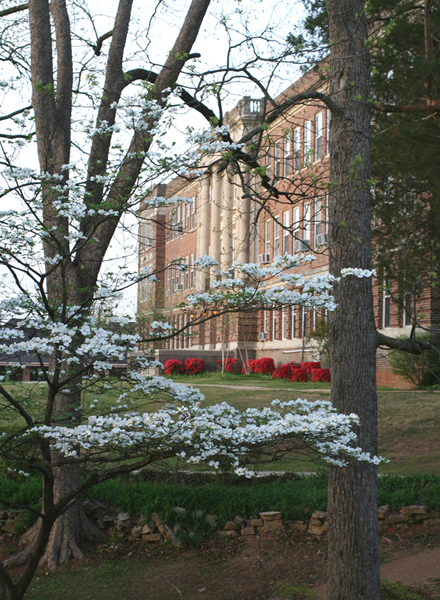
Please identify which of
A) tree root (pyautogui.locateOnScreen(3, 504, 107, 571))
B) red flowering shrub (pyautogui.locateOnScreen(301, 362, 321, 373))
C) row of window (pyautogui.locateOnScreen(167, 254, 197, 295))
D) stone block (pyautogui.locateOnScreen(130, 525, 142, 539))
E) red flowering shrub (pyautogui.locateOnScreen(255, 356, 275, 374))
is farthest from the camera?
row of window (pyautogui.locateOnScreen(167, 254, 197, 295))

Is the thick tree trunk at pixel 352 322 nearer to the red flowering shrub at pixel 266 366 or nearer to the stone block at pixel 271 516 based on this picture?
the stone block at pixel 271 516

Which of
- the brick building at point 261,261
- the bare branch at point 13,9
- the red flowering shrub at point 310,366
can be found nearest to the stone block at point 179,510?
the bare branch at point 13,9

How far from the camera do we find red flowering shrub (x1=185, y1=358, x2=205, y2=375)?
29625mm

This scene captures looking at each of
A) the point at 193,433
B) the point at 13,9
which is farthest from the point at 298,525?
the point at 13,9

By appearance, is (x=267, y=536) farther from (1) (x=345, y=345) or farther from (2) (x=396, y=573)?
(1) (x=345, y=345)

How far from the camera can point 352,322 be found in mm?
5598

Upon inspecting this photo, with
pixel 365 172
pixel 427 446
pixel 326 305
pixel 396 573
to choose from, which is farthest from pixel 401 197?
pixel 326 305

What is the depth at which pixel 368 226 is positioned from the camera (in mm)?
5863

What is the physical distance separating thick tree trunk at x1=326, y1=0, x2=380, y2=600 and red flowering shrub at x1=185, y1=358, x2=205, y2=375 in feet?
79.3

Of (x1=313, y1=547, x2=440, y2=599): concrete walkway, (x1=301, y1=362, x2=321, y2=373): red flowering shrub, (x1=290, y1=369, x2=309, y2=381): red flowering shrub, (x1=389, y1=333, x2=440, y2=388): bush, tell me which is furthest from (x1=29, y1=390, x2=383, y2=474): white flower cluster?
(x1=301, y1=362, x2=321, y2=373): red flowering shrub

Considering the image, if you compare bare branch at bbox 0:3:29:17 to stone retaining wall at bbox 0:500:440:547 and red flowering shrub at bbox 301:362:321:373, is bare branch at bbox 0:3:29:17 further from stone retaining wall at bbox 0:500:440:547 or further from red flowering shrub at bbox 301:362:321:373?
red flowering shrub at bbox 301:362:321:373

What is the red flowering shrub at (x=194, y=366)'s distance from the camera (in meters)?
29.6

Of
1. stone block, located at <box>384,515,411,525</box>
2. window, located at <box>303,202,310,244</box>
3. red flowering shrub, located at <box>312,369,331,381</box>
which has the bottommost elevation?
stone block, located at <box>384,515,411,525</box>

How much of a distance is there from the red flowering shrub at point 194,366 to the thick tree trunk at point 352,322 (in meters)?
24.2
